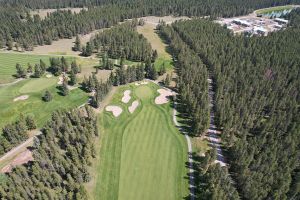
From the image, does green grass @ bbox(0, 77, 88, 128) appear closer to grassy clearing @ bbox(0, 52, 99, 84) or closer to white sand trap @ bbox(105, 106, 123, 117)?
white sand trap @ bbox(105, 106, 123, 117)

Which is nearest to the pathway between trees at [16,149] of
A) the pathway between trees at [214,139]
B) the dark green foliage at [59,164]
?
the dark green foliage at [59,164]

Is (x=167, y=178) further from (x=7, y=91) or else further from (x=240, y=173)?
(x=7, y=91)

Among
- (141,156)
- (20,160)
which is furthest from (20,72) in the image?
(141,156)

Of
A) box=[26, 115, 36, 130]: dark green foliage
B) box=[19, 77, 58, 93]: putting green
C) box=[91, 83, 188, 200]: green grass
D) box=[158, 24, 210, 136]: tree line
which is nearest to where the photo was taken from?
box=[91, 83, 188, 200]: green grass

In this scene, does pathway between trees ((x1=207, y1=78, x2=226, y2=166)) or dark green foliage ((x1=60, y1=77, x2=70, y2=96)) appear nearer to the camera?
pathway between trees ((x1=207, y1=78, x2=226, y2=166))

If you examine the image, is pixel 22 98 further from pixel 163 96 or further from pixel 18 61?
pixel 163 96

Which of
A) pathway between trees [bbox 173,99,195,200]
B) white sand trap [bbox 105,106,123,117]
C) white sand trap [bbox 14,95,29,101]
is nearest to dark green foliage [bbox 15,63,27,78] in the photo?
white sand trap [bbox 14,95,29,101]

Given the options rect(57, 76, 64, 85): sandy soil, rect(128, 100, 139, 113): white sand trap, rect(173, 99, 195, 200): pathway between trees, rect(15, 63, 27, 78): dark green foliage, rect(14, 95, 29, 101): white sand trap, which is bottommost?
rect(173, 99, 195, 200): pathway between trees

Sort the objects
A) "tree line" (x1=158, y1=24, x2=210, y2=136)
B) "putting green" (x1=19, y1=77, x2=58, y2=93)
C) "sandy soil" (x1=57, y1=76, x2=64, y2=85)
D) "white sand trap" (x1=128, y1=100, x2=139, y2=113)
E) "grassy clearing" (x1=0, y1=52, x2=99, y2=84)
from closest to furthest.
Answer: "tree line" (x1=158, y1=24, x2=210, y2=136), "white sand trap" (x1=128, y1=100, x2=139, y2=113), "putting green" (x1=19, y1=77, x2=58, y2=93), "sandy soil" (x1=57, y1=76, x2=64, y2=85), "grassy clearing" (x1=0, y1=52, x2=99, y2=84)

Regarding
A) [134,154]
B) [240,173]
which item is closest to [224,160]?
[240,173]
